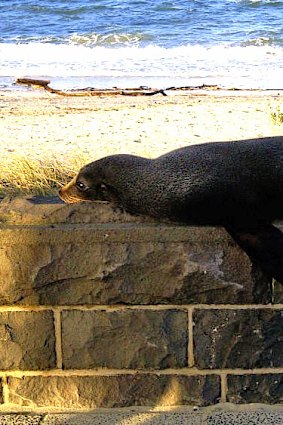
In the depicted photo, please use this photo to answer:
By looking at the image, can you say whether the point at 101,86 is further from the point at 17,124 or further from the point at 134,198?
the point at 134,198

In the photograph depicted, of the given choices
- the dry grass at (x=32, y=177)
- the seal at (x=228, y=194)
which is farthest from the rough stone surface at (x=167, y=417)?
the dry grass at (x=32, y=177)

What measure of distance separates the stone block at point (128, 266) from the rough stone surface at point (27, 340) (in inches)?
4.5

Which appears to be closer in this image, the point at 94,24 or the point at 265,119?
the point at 265,119

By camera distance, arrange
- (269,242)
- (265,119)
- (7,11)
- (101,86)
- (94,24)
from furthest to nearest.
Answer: (7,11)
(94,24)
(101,86)
(265,119)
(269,242)

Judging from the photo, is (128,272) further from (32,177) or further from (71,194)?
(32,177)

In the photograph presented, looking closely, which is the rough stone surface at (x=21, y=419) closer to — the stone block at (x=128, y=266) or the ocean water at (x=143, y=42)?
the stone block at (x=128, y=266)

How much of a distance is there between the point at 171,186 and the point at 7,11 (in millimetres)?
32915

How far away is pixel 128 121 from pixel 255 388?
8862 millimetres

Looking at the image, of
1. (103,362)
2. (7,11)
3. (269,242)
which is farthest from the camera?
(7,11)

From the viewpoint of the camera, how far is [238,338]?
10.6 feet

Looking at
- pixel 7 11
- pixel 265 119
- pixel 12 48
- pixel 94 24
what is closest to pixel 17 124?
pixel 265 119

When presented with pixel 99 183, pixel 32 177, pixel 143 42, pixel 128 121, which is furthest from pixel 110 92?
pixel 99 183

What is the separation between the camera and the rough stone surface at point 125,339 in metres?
3.23

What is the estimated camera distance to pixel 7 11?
34.2 metres
